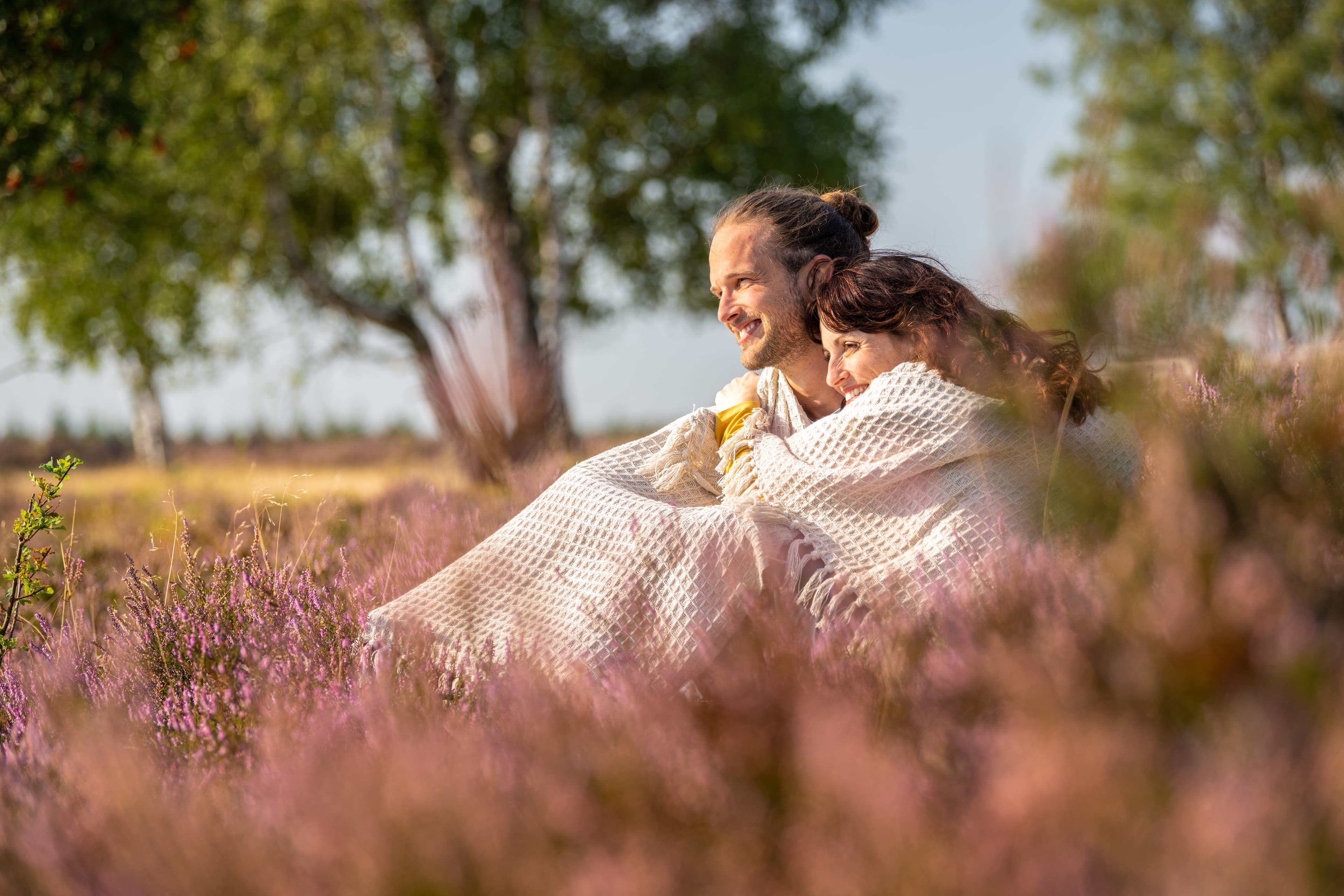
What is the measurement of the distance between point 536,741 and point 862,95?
48.2ft

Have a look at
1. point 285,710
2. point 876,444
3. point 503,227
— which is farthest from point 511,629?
point 503,227

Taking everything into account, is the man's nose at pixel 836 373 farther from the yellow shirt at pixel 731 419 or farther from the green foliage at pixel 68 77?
the green foliage at pixel 68 77

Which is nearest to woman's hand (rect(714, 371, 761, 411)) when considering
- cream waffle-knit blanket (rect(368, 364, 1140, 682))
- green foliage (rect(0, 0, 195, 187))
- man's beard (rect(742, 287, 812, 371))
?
man's beard (rect(742, 287, 812, 371))

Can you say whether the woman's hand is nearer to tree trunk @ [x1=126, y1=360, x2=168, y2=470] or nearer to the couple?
the couple

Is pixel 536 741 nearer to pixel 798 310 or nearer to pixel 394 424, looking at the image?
pixel 798 310

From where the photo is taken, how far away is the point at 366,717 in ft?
A: 7.25

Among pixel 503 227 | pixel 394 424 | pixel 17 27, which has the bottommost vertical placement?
pixel 394 424

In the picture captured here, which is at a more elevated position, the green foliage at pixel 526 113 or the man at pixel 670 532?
the green foliage at pixel 526 113

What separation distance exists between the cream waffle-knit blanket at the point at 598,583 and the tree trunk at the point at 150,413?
46.2 ft

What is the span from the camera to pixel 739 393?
165 inches

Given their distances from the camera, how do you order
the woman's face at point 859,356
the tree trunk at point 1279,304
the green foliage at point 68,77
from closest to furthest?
the tree trunk at point 1279,304 → the woman's face at point 859,356 → the green foliage at point 68,77

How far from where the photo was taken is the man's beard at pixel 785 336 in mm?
3871

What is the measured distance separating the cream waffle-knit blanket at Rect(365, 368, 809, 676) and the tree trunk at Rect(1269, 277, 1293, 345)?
4.45ft

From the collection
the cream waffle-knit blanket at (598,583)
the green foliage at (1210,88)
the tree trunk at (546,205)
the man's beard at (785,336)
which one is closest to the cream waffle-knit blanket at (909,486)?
the cream waffle-knit blanket at (598,583)
